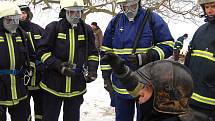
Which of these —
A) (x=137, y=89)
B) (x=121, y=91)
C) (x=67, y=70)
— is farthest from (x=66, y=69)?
(x=137, y=89)

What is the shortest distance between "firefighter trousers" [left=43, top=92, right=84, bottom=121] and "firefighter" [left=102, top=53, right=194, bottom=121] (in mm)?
2515

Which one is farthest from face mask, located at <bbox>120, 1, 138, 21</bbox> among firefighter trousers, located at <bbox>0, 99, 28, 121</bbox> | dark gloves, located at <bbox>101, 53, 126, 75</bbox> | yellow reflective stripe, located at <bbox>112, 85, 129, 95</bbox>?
dark gloves, located at <bbox>101, 53, 126, 75</bbox>

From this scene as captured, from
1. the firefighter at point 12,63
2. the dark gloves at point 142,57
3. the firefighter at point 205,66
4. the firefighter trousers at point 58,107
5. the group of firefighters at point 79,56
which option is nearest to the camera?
the firefighter at point 205,66

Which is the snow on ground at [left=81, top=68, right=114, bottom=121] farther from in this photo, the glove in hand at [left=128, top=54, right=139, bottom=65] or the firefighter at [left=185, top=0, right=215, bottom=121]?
the firefighter at [left=185, top=0, right=215, bottom=121]

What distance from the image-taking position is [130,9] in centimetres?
412

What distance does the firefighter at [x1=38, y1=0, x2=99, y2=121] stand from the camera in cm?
430

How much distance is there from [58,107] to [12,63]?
0.76 meters

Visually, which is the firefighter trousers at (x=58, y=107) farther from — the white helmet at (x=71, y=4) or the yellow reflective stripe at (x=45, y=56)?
the white helmet at (x=71, y=4)

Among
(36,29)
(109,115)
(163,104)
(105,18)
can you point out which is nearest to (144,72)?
(163,104)

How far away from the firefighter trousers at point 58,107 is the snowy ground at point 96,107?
4.92ft

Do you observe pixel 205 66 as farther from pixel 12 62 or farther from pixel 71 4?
pixel 12 62

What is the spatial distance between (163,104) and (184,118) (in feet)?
0.54

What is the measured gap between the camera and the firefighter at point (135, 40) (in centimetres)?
403

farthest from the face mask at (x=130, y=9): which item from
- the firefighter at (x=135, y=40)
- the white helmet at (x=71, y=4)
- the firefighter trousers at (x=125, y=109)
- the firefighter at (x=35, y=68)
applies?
the firefighter at (x=35, y=68)
